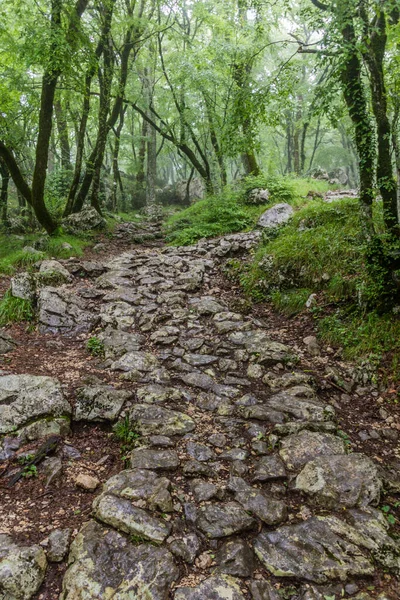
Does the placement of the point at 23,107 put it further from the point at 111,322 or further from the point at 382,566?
the point at 382,566

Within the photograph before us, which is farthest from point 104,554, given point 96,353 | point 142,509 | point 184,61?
point 184,61

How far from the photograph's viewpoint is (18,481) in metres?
3.02

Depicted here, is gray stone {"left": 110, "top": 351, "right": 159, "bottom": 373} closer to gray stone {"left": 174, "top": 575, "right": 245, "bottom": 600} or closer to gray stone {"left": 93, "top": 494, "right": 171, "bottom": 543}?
gray stone {"left": 93, "top": 494, "right": 171, "bottom": 543}

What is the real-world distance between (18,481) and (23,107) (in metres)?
12.5

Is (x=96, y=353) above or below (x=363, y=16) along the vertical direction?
below

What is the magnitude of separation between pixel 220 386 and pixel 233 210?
912 cm

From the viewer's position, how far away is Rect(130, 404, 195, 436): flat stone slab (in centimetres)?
375

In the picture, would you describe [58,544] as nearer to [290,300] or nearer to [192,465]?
[192,465]

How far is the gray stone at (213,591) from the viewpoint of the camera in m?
2.20

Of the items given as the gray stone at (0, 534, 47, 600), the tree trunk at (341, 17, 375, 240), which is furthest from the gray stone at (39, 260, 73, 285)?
the tree trunk at (341, 17, 375, 240)

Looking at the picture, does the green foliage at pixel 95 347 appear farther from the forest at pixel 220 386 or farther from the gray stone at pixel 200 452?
the gray stone at pixel 200 452

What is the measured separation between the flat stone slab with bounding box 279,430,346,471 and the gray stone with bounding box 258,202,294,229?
8302 mm

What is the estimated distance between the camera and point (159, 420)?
12.8ft

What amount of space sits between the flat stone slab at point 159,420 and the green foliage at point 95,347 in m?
1.67
